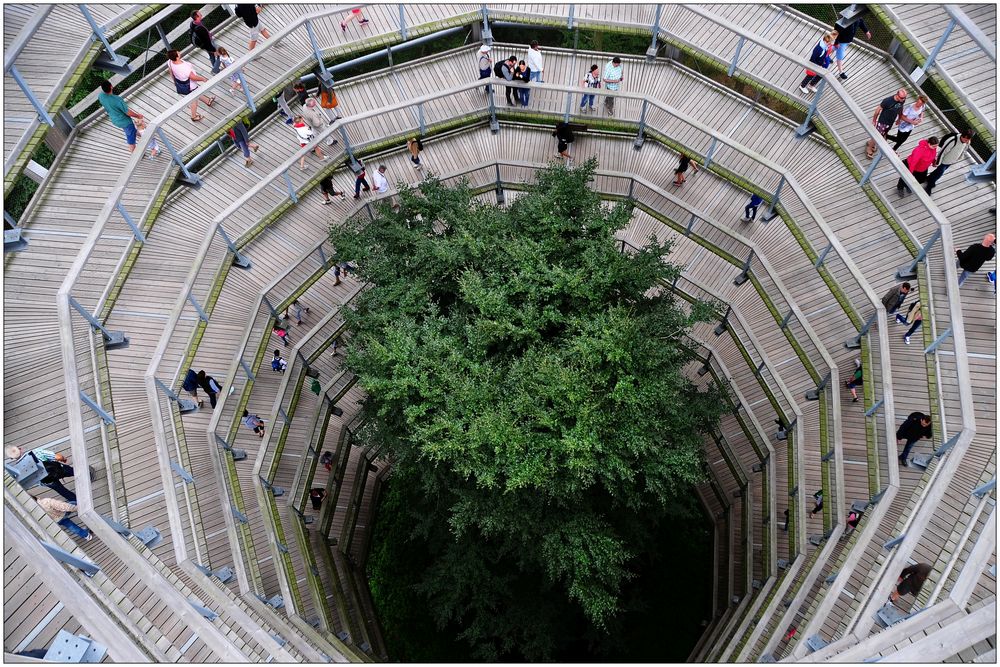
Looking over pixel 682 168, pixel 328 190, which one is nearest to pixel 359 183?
pixel 328 190

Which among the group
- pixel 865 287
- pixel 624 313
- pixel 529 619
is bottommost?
pixel 529 619

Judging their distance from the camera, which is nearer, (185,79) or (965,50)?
(965,50)

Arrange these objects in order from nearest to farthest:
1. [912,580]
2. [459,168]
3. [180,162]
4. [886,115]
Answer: [912,580] < [886,115] < [180,162] < [459,168]

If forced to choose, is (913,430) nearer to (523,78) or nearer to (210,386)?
(523,78)

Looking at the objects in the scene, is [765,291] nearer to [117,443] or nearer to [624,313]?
[624,313]

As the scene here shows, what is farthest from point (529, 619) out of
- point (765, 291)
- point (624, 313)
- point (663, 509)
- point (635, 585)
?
point (765, 291)

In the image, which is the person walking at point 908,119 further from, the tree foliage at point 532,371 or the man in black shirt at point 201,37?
the man in black shirt at point 201,37
